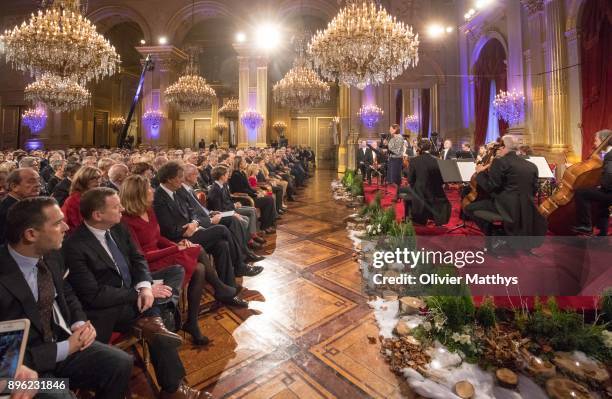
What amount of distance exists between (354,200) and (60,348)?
20.6 ft

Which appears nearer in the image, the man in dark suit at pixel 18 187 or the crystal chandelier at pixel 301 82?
the man in dark suit at pixel 18 187

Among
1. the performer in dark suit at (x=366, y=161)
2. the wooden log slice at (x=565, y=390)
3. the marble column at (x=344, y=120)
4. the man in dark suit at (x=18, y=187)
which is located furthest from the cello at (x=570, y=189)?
the marble column at (x=344, y=120)

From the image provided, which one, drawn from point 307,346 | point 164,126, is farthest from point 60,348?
point 164,126

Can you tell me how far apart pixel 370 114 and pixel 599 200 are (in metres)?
8.81

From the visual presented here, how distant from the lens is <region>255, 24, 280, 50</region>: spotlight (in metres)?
12.5

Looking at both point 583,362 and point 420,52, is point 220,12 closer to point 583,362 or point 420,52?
point 420,52

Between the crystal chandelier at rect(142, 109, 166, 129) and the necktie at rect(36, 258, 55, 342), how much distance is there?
41.6 feet

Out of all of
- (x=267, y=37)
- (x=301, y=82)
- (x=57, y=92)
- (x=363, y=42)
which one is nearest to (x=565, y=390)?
(x=363, y=42)

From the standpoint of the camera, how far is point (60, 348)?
1286mm

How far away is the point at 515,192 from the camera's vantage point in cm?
325

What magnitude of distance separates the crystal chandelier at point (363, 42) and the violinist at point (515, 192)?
10.9 ft

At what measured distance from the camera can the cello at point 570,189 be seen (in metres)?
3.53

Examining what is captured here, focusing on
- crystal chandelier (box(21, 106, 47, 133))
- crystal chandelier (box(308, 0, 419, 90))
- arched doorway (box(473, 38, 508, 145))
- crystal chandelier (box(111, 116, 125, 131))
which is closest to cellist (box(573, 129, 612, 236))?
crystal chandelier (box(308, 0, 419, 90))

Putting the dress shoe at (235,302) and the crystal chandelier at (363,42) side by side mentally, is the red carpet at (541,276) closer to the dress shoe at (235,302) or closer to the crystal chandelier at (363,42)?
the dress shoe at (235,302)
